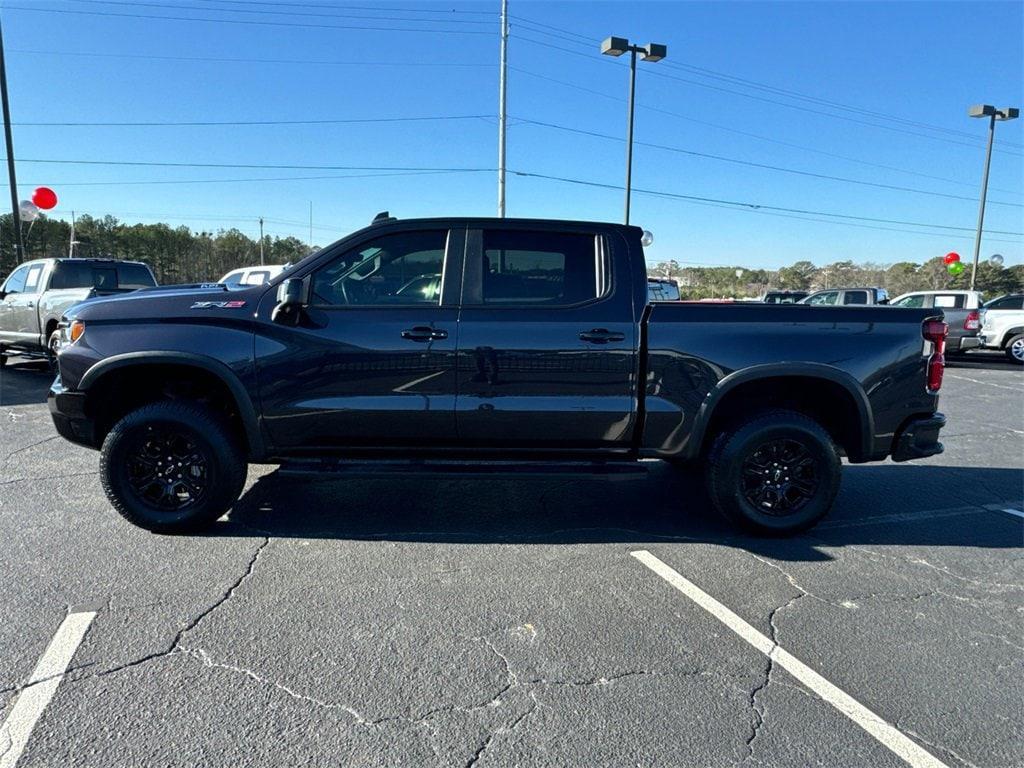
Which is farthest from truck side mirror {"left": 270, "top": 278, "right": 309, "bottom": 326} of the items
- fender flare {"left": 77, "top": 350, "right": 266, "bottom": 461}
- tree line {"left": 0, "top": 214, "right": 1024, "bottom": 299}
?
tree line {"left": 0, "top": 214, "right": 1024, "bottom": 299}

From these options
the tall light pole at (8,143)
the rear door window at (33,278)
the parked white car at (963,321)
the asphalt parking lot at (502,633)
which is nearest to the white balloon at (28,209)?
the tall light pole at (8,143)

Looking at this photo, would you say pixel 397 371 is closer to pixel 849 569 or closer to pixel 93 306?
pixel 93 306

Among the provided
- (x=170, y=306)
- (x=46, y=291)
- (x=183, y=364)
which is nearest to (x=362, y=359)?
(x=183, y=364)

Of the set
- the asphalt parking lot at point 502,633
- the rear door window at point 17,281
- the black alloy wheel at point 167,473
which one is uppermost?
the rear door window at point 17,281

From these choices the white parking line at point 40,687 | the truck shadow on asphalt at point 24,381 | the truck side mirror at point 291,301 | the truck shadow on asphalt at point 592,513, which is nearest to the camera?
the white parking line at point 40,687

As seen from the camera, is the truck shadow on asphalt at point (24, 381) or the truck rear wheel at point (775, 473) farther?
the truck shadow on asphalt at point (24, 381)

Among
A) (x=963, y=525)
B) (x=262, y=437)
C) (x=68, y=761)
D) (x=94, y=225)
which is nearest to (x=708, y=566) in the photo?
(x=963, y=525)

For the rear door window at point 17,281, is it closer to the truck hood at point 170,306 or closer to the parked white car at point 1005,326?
the truck hood at point 170,306

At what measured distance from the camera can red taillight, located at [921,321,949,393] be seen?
404 cm

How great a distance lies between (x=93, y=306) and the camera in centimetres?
403

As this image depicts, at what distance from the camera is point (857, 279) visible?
5038cm

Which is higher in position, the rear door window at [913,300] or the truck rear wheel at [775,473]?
the rear door window at [913,300]

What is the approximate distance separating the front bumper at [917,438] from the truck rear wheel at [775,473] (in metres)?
0.40

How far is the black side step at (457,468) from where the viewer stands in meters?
3.91
